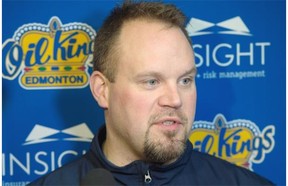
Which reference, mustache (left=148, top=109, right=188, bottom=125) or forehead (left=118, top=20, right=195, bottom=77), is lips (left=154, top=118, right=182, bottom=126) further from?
forehead (left=118, top=20, right=195, bottom=77)

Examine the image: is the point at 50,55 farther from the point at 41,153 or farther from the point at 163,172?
the point at 163,172

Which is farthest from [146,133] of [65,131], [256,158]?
[256,158]

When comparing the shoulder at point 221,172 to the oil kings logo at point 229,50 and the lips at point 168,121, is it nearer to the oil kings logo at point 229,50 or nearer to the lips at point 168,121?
the lips at point 168,121

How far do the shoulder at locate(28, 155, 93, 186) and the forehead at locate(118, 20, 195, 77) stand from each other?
1.09 ft

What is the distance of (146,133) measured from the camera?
1.27 metres

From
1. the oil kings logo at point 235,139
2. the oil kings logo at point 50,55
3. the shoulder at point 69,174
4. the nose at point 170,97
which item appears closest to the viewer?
the nose at point 170,97

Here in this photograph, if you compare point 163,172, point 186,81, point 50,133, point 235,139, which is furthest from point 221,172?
point 50,133

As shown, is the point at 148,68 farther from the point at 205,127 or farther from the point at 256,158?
the point at 256,158

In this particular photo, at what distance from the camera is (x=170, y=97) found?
4.05ft

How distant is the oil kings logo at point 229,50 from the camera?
1.76 meters

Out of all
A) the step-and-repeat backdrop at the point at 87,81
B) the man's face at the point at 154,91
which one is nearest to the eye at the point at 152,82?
the man's face at the point at 154,91

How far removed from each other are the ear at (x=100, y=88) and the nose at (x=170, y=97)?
0.22 meters

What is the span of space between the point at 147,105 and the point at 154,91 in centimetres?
4

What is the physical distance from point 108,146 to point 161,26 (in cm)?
42
